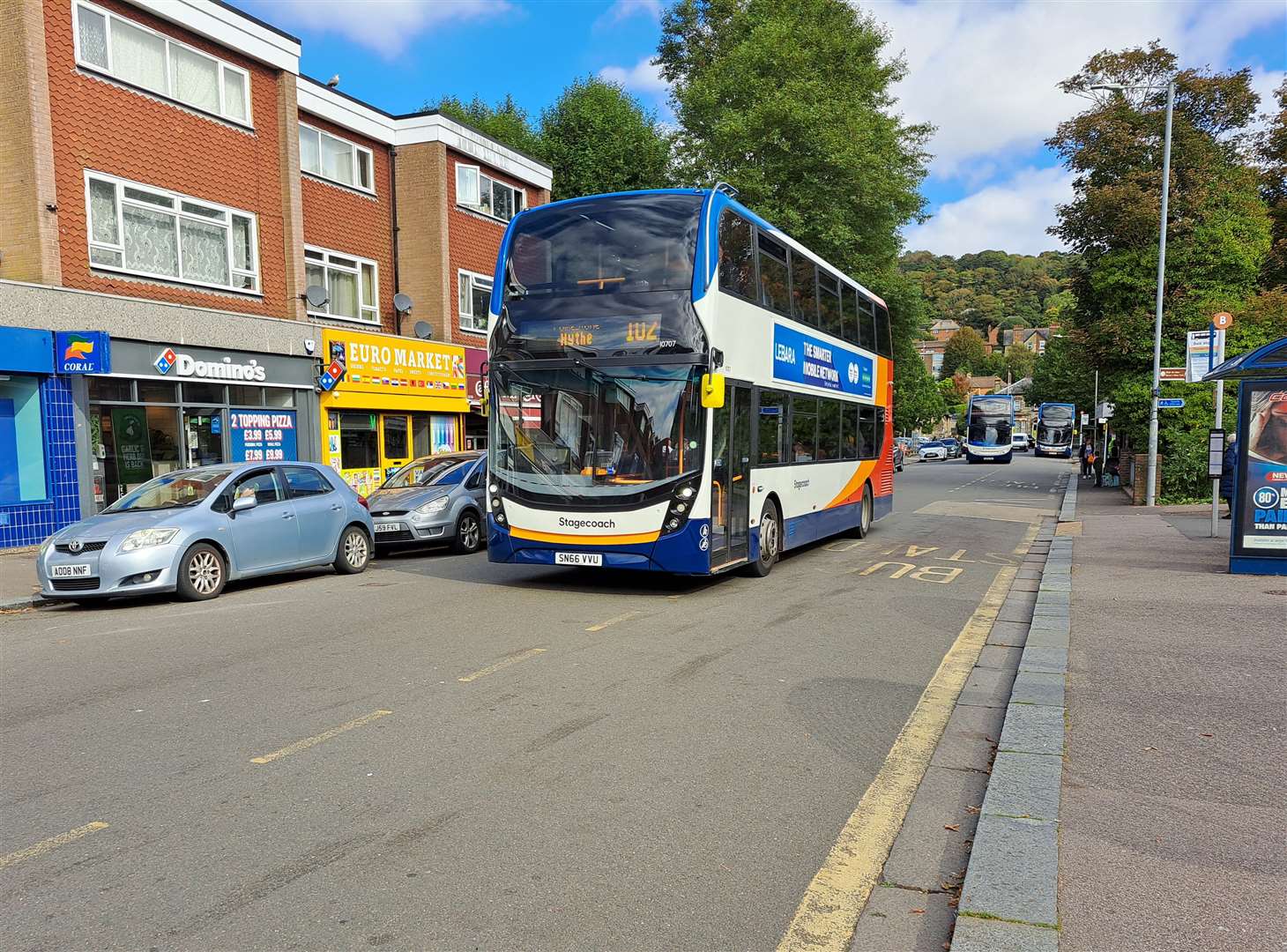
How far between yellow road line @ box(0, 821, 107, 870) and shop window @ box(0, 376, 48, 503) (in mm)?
12611

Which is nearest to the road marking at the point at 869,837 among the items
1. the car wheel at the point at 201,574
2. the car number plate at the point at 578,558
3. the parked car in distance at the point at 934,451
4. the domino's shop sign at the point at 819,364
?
the car number plate at the point at 578,558

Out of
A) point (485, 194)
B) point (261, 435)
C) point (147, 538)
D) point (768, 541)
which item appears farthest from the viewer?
point (485, 194)

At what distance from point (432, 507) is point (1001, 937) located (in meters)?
12.2

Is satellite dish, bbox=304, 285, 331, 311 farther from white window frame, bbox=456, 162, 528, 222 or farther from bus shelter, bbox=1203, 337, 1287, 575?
bus shelter, bbox=1203, 337, 1287, 575

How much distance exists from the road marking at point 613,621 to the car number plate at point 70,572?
18.4 ft

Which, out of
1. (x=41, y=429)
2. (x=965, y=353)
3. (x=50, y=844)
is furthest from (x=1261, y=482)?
(x=965, y=353)

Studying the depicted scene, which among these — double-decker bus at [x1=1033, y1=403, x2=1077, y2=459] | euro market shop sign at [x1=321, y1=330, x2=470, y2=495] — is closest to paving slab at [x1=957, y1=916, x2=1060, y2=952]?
euro market shop sign at [x1=321, y1=330, x2=470, y2=495]

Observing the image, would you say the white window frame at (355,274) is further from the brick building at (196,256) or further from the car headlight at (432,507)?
the car headlight at (432,507)

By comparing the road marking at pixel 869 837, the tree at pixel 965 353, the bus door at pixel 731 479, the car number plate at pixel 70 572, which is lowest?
the road marking at pixel 869 837

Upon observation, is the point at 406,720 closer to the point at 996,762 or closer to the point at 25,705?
the point at 25,705

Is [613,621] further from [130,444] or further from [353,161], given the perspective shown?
[353,161]

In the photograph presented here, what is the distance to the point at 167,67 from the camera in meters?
17.3

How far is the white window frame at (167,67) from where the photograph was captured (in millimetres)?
15578

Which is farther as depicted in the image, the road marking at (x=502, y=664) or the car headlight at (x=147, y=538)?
the car headlight at (x=147, y=538)
